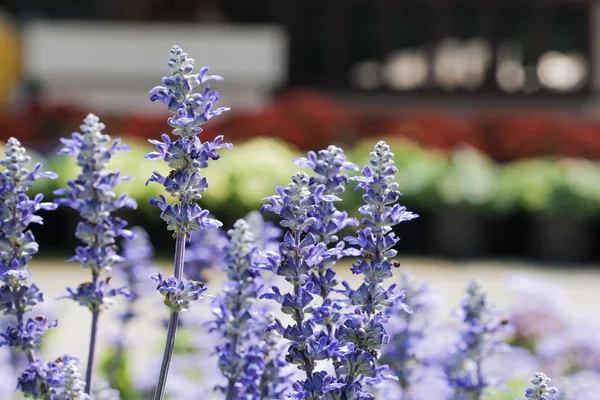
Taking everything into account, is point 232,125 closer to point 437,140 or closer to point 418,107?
point 437,140

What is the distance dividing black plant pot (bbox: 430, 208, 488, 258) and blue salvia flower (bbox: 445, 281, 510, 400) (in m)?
7.58

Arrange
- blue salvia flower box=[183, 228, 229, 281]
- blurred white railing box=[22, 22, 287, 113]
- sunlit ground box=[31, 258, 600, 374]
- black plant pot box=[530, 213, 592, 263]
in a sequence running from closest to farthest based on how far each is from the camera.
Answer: blue salvia flower box=[183, 228, 229, 281], sunlit ground box=[31, 258, 600, 374], black plant pot box=[530, 213, 592, 263], blurred white railing box=[22, 22, 287, 113]

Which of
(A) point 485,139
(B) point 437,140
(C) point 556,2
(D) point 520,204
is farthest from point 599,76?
(D) point 520,204

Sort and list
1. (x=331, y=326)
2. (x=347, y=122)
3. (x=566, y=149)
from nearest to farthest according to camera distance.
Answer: (x=331, y=326)
(x=566, y=149)
(x=347, y=122)

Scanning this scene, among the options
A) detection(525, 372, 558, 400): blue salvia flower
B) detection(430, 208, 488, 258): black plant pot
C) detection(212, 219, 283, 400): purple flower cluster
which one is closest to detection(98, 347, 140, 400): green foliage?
detection(212, 219, 283, 400): purple flower cluster

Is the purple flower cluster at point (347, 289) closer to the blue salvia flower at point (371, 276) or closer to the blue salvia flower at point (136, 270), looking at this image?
the blue salvia flower at point (371, 276)

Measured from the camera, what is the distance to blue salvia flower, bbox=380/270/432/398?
2.06 metres

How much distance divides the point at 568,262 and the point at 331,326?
333 inches

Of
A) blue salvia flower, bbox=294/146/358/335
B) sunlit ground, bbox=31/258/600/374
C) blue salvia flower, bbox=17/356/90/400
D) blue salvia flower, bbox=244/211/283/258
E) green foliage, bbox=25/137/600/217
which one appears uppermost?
blue salvia flower, bbox=294/146/358/335

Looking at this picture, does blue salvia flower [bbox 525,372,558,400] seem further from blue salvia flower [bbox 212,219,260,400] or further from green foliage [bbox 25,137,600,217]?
green foliage [bbox 25,137,600,217]

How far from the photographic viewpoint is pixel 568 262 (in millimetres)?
9430

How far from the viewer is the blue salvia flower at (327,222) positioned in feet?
4.59

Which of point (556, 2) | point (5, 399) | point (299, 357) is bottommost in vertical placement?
point (5, 399)

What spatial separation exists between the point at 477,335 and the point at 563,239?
7.94m
